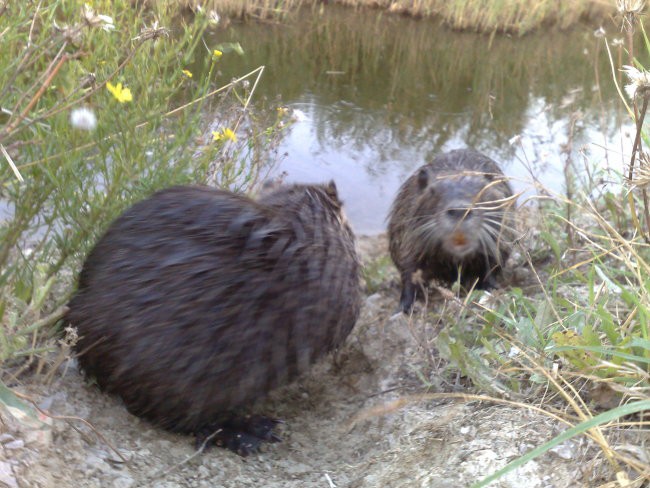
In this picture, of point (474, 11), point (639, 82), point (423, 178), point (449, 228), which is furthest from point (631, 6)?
point (474, 11)

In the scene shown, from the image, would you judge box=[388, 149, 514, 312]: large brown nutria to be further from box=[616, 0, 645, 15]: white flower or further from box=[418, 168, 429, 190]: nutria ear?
box=[616, 0, 645, 15]: white flower

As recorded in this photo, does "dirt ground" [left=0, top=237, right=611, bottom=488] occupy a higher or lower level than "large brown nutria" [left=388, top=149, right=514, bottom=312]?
lower

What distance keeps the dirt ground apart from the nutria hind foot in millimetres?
33

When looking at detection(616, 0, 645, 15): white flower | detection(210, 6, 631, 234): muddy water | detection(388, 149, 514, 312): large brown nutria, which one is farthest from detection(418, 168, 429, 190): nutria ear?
detection(616, 0, 645, 15): white flower

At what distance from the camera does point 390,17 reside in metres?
9.38

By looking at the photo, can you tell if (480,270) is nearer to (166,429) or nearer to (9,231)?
(166,429)

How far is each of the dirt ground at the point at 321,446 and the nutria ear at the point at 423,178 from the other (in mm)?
1193

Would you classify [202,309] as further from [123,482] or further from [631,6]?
[631,6]

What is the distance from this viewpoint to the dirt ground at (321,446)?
1.68 meters

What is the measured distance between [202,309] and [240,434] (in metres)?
0.51

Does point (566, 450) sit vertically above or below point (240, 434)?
above

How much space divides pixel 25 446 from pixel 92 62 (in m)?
1.42

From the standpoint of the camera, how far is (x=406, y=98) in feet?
21.4

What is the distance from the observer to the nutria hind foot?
221 centimetres
